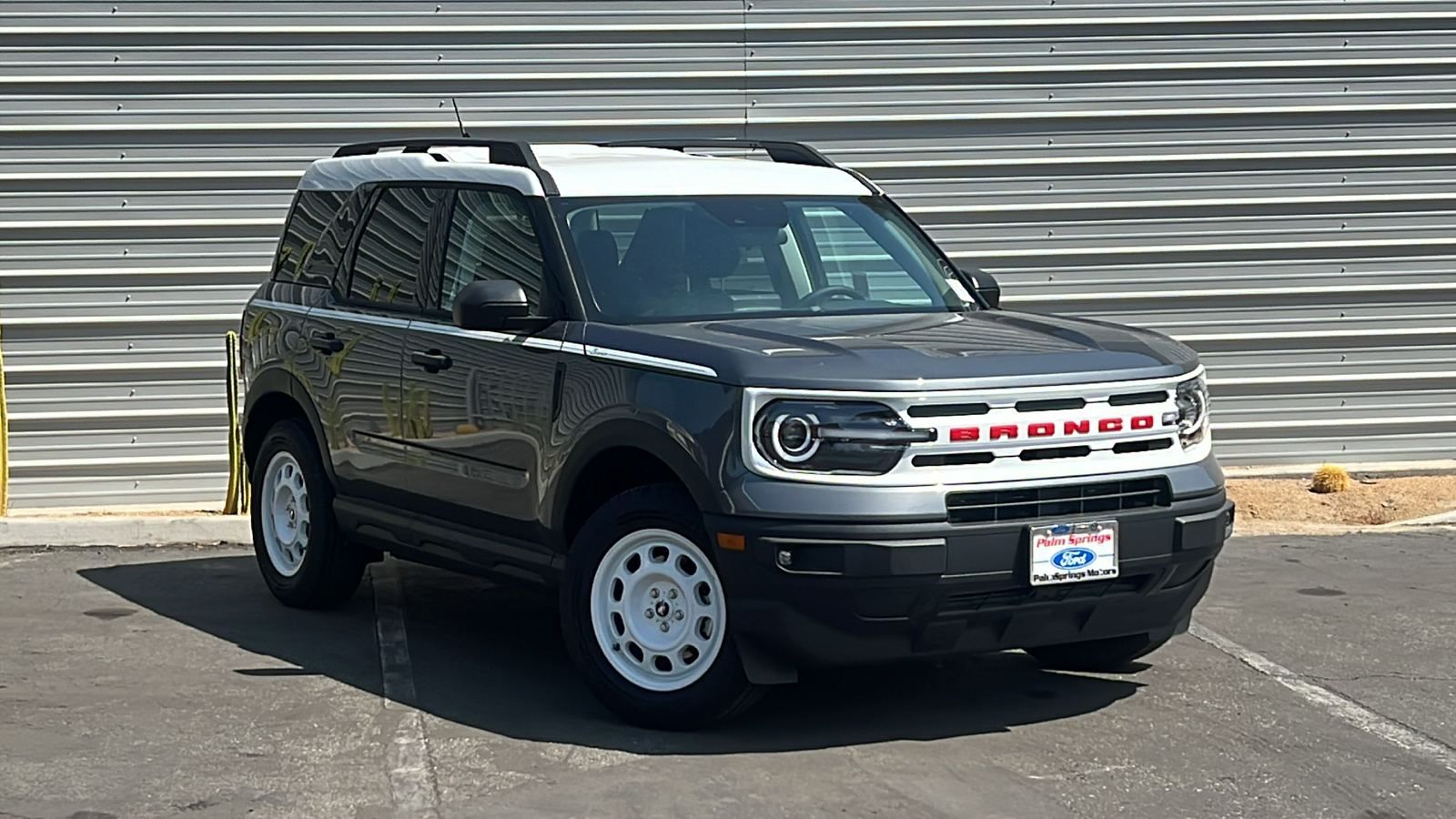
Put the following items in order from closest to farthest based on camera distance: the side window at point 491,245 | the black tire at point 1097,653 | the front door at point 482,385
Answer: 1. the front door at point 482,385
2. the black tire at point 1097,653
3. the side window at point 491,245

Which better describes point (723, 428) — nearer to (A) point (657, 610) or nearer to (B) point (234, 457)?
(A) point (657, 610)

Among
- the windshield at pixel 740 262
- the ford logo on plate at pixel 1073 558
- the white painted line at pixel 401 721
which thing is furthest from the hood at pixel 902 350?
the white painted line at pixel 401 721

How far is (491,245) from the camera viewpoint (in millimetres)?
7422

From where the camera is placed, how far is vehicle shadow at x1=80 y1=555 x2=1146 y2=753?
6.43 m

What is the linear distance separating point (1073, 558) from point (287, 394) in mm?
3728

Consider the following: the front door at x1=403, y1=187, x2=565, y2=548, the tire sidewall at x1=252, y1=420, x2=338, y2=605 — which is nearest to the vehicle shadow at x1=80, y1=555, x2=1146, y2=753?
the tire sidewall at x1=252, y1=420, x2=338, y2=605

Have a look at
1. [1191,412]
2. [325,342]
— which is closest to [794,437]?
[1191,412]

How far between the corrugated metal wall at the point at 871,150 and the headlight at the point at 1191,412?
Result: 18.3ft

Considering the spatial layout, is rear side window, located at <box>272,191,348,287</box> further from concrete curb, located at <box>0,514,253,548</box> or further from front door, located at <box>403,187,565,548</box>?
concrete curb, located at <box>0,514,253,548</box>

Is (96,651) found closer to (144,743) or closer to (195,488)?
(144,743)

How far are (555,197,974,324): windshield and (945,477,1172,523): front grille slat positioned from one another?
1300 mm

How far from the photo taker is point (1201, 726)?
651cm

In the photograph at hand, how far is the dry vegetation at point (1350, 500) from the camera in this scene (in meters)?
11.3

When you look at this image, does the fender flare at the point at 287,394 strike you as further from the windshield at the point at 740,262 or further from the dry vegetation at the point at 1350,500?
the dry vegetation at the point at 1350,500
